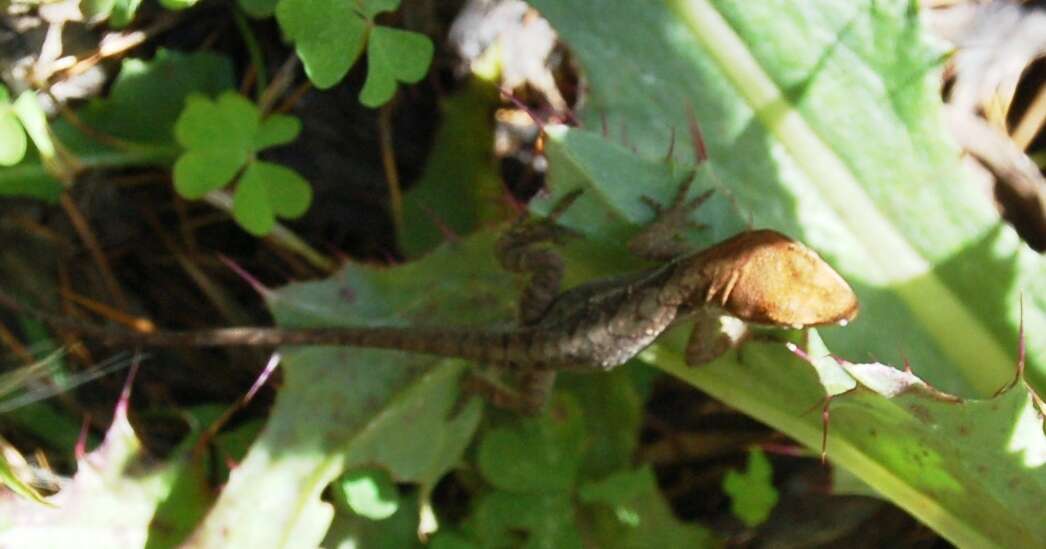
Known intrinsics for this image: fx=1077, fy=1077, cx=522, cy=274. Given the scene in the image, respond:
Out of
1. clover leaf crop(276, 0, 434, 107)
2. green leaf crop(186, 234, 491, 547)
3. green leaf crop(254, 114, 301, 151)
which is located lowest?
green leaf crop(186, 234, 491, 547)

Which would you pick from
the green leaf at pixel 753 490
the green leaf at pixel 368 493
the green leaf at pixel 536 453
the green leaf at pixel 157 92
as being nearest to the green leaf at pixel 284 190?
the green leaf at pixel 157 92

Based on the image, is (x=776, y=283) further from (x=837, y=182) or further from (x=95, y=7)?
(x=95, y=7)

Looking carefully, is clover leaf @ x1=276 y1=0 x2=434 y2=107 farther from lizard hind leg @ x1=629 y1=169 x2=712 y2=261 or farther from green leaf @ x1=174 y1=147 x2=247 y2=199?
lizard hind leg @ x1=629 y1=169 x2=712 y2=261

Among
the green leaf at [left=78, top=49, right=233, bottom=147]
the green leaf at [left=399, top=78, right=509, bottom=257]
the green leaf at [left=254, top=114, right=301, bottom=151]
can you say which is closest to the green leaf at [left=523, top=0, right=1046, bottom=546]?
the green leaf at [left=399, top=78, right=509, bottom=257]

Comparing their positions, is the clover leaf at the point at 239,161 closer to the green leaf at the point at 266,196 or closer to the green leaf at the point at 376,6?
the green leaf at the point at 266,196

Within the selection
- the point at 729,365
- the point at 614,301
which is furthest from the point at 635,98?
the point at 729,365

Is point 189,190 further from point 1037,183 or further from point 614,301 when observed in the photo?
point 1037,183

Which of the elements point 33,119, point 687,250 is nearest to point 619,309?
point 687,250
